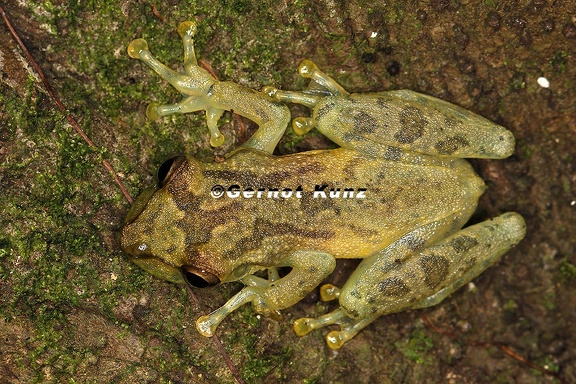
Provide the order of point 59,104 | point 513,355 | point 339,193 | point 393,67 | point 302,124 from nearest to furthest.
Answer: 1. point 59,104
2. point 339,193
3. point 302,124
4. point 393,67
5. point 513,355

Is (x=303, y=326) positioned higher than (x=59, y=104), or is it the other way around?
(x=59, y=104)

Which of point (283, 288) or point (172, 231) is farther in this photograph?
point (283, 288)

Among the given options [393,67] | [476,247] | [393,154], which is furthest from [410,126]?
[476,247]

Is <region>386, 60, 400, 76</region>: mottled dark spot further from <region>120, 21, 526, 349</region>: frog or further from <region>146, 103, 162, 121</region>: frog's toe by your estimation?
<region>146, 103, 162, 121</region>: frog's toe

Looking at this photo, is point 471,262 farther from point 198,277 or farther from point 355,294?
point 198,277

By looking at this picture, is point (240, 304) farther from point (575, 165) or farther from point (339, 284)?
point (575, 165)

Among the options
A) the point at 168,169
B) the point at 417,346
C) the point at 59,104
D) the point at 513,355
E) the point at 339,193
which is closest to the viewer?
the point at 168,169

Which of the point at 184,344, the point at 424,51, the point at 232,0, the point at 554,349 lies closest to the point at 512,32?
the point at 424,51

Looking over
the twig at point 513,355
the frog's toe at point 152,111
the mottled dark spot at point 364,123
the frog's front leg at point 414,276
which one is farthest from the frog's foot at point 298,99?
the twig at point 513,355

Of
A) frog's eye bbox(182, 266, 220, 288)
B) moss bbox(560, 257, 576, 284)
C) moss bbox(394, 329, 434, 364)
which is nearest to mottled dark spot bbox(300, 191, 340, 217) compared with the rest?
frog's eye bbox(182, 266, 220, 288)
